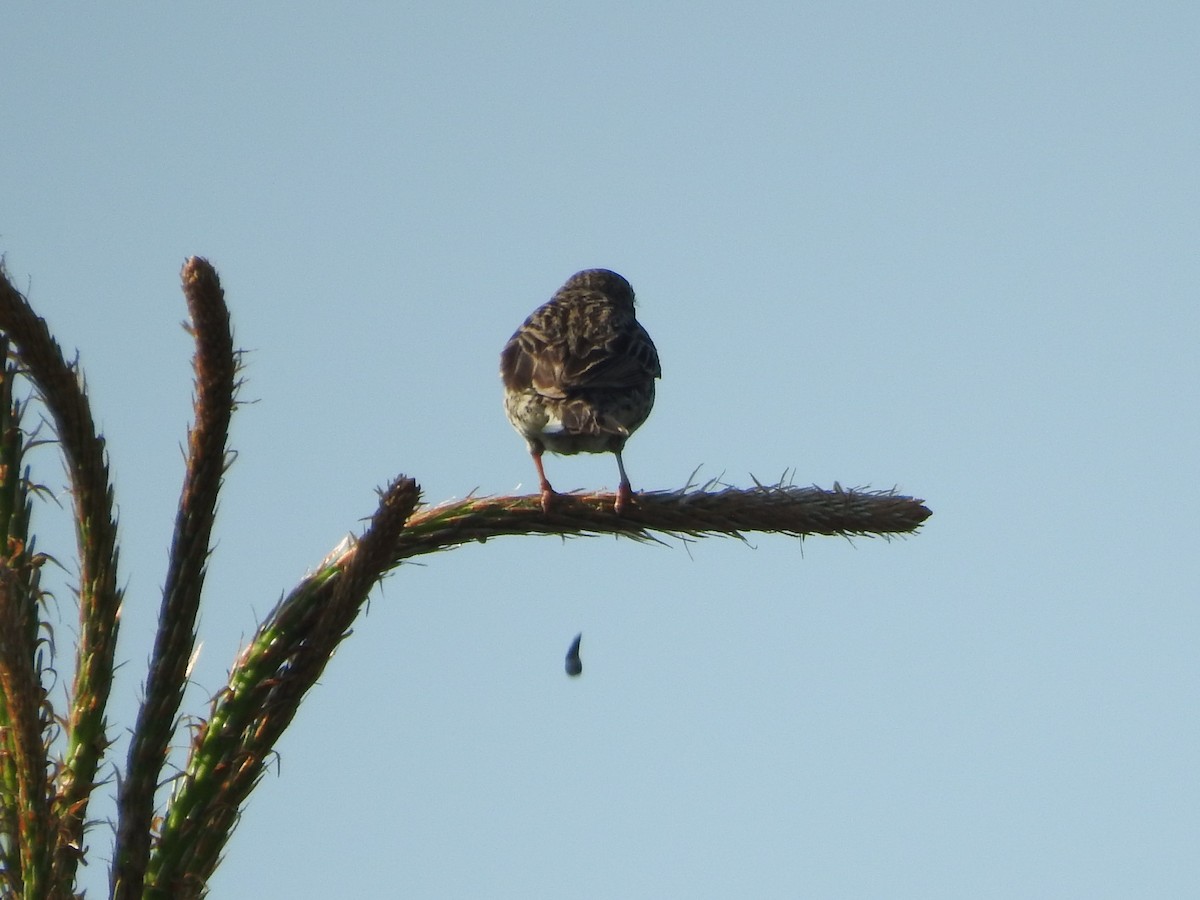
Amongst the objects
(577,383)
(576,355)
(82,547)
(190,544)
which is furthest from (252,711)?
(576,355)

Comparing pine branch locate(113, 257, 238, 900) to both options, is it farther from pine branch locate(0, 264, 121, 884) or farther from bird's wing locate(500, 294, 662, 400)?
bird's wing locate(500, 294, 662, 400)

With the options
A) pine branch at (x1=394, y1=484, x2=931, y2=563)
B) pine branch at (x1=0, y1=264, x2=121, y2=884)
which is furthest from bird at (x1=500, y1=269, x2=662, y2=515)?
pine branch at (x1=0, y1=264, x2=121, y2=884)

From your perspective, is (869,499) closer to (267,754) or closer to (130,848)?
(267,754)

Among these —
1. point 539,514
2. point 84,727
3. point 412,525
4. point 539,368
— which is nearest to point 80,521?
point 84,727

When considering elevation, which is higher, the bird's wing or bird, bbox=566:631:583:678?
the bird's wing

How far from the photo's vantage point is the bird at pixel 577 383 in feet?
27.8

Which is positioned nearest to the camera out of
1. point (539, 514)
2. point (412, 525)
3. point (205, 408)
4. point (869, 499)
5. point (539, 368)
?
point (205, 408)

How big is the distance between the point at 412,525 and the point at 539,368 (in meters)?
5.22

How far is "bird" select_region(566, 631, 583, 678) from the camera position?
18.4ft

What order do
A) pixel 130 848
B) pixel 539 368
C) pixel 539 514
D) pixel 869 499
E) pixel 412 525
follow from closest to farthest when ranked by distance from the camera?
pixel 130 848 < pixel 412 525 < pixel 539 514 < pixel 869 499 < pixel 539 368

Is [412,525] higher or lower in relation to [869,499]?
lower

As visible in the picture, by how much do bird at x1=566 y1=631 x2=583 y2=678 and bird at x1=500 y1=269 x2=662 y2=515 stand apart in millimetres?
1906

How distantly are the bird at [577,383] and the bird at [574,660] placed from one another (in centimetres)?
191

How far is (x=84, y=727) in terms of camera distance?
3047mm
